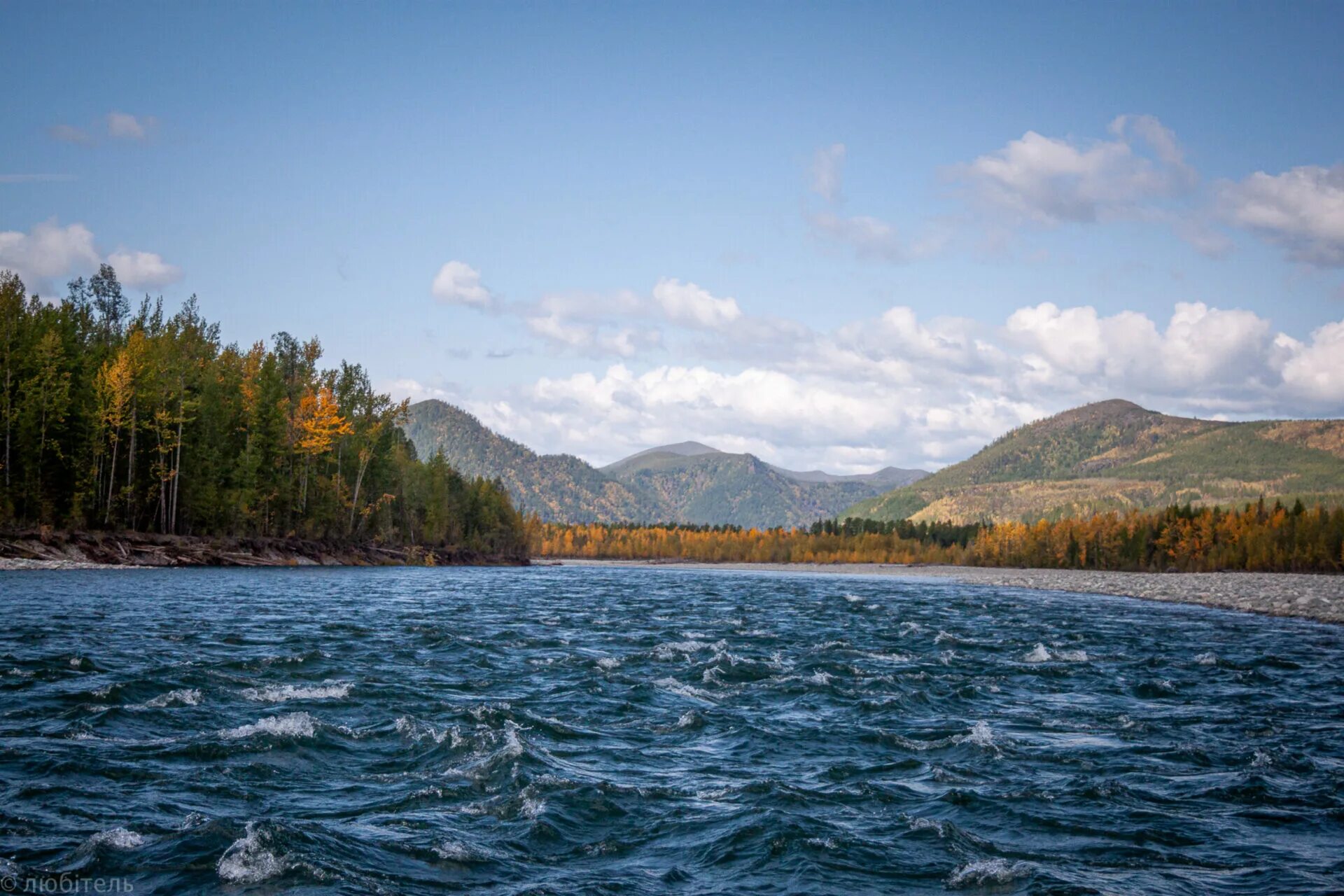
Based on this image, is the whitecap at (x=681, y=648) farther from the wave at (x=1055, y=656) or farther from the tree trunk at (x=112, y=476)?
the tree trunk at (x=112, y=476)

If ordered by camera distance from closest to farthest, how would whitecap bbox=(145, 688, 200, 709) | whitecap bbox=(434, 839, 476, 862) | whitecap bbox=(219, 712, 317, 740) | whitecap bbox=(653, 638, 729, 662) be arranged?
whitecap bbox=(434, 839, 476, 862) → whitecap bbox=(219, 712, 317, 740) → whitecap bbox=(145, 688, 200, 709) → whitecap bbox=(653, 638, 729, 662)

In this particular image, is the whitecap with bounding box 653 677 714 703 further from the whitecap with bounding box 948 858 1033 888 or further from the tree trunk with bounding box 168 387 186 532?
the tree trunk with bounding box 168 387 186 532

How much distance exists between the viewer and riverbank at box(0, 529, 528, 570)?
63250mm

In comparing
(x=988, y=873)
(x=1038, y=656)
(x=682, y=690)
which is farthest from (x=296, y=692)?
(x=1038, y=656)

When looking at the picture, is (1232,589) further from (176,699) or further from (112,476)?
A: (112,476)

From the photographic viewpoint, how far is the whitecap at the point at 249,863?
10234mm

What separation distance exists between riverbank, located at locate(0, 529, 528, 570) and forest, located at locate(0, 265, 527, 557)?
358cm

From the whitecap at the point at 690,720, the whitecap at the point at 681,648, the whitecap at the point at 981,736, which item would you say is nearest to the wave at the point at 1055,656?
the whitecap at the point at 681,648

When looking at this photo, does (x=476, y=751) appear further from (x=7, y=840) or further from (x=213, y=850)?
(x=7, y=840)

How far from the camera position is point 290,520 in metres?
105

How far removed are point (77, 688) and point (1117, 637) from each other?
40.9 metres

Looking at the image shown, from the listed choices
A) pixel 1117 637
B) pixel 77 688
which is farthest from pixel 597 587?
pixel 77 688

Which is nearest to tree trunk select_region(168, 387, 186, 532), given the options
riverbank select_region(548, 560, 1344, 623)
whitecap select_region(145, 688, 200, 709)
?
whitecap select_region(145, 688, 200, 709)

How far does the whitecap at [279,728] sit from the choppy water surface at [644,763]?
0.08 m
